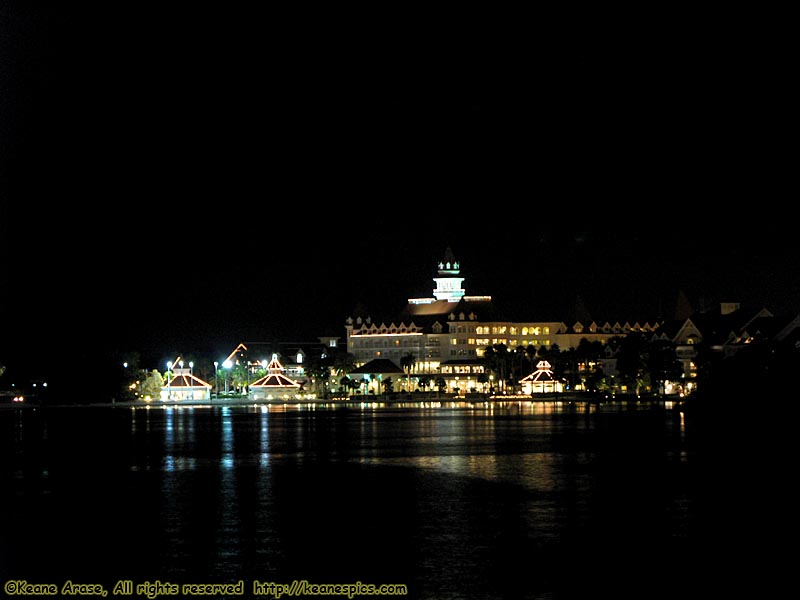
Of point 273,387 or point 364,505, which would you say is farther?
point 273,387

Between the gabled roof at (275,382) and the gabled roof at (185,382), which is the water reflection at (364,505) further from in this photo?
the gabled roof at (275,382)

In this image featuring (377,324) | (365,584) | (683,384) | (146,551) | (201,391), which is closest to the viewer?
(365,584)

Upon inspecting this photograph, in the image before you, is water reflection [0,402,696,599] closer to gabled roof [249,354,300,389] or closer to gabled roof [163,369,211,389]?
gabled roof [163,369,211,389]

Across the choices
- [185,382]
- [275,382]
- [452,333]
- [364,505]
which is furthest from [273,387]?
[364,505]

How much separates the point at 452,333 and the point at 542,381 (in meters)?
30.1

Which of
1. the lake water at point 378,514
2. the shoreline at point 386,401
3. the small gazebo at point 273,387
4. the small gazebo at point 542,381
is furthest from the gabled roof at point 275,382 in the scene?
the lake water at point 378,514

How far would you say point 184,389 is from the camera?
5428 inches

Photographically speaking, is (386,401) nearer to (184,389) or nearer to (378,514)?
(184,389)

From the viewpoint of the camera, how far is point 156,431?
68.3m

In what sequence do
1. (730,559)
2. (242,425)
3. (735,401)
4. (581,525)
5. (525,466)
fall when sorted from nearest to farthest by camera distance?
1. (730,559)
2. (581,525)
3. (525,466)
4. (735,401)
5. (242,425)

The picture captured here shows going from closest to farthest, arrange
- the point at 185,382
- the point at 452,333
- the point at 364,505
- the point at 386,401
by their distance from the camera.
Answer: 1. the point at 364,505
2. the point at 386,401
3. the point at 185,382
4. the point at 452,333

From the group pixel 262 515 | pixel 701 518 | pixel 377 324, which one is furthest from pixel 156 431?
pixel 377 324

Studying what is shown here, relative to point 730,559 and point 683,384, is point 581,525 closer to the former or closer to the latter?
point 730,559

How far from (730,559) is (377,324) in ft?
483
